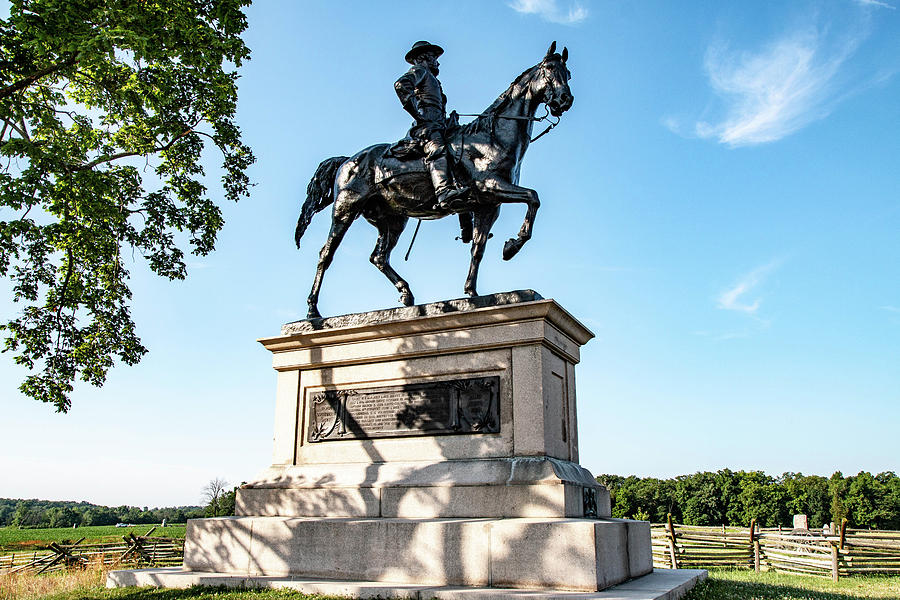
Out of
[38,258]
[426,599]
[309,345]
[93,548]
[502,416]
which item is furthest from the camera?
[93,548]

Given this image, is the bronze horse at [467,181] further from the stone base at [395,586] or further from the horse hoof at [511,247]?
the stone base at [395,586]

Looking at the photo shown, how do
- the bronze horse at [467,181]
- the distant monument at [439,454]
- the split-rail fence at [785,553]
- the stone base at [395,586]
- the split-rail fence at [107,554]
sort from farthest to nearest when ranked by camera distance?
the split-rail fence at [107,554], the split-rail fence at [785,553], the bronze horse at [467,181], the distant monument at [439,454], the stone base at [395,586]

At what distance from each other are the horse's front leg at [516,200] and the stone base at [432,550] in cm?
332

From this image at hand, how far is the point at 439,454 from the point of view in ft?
24.8

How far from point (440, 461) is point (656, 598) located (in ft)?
9.06

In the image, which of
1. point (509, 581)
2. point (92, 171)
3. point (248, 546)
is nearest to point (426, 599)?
point (509, 581)

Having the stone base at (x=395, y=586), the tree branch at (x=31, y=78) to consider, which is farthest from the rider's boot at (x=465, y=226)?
the tree branch at (x=31, y=78)

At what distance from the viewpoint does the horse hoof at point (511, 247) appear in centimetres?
825

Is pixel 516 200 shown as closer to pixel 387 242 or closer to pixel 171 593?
pixel 387 242

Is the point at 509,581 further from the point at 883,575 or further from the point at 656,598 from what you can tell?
the point at 883,575

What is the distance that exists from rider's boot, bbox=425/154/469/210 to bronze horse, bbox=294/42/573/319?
13cm

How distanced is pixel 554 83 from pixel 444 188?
1926 millimetres

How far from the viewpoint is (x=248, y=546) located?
774cm

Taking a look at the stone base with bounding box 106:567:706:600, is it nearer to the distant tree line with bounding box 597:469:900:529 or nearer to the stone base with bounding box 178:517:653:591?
the stone base with bounding box 178:517:653:591
